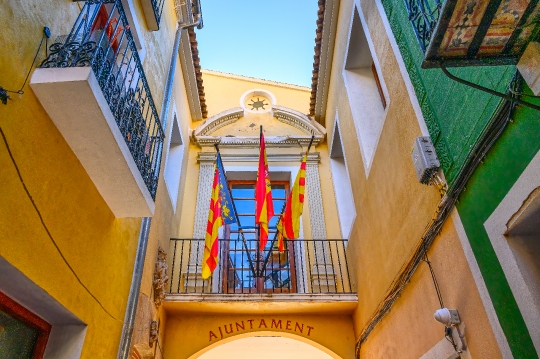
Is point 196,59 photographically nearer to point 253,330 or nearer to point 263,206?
point 263,206

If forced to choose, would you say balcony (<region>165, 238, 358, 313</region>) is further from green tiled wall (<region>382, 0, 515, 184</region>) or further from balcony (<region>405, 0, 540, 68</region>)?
balcony (<region>405, 0, 540, 68</region>)

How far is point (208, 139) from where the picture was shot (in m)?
9.08

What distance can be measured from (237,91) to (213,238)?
5.65 m

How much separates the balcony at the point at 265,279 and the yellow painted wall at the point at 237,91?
4006 millimetres

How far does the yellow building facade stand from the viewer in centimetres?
296

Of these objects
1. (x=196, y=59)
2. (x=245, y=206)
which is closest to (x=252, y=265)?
(x=245, y=206)

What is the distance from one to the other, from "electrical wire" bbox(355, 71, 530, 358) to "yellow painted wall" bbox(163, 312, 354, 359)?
Answer: 1.90 metres

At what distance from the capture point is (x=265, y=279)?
724 centimetres

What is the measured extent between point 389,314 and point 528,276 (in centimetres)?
266

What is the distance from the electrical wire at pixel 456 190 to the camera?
2.60m

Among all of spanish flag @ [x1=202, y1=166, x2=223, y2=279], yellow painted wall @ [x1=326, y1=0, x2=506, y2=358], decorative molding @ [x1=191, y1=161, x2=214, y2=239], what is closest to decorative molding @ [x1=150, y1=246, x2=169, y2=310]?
spanish flag @ [x1=202, y1=166, x2=223, y2=279]

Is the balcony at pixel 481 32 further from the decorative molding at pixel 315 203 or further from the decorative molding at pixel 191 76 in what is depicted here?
the decorative molding at pixel 191 76

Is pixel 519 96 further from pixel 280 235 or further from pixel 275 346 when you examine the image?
pixel 275 346

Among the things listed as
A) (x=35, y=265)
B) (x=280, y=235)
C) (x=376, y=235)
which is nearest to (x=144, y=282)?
(x=280, y=235)
